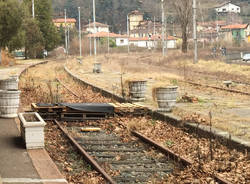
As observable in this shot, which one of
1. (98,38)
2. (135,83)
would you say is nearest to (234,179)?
(135,83)

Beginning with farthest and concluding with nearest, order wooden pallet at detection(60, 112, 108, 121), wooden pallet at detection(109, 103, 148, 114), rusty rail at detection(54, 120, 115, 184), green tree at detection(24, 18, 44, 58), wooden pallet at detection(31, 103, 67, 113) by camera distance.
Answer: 1. green tree at detection(24, 18, 44, 58)
2. wooden pallet at detection(109, 103, 148, 114)
3. wooden pallet at detection(60, 112, 108, 121)
4. wooden pallet at detection(31, 103, 67, 113)
5. rusty rail at detection(54, 120, 115, 184)

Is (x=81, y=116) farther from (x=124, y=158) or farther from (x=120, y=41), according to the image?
(x=120, y=41)

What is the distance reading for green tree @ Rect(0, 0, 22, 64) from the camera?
149 ft

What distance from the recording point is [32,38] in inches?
3649

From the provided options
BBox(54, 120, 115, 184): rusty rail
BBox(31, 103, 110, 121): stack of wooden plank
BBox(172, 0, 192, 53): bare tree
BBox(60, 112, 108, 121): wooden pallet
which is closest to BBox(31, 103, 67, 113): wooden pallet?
BBox(31, 103, 110, 121): stack of wooden plank

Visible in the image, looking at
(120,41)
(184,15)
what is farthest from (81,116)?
(120,41)

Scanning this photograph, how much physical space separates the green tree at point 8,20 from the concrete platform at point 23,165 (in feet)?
105

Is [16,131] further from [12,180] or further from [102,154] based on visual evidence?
[12,180]

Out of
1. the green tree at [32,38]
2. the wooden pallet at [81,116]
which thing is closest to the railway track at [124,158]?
the wooden pallet at [81,116]

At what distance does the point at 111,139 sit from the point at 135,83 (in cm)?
652

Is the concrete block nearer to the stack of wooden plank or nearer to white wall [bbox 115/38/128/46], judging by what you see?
the stack of wooden plank

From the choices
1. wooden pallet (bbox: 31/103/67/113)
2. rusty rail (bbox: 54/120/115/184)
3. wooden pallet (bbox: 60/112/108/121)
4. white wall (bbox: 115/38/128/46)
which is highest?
white wall (bbox: 115/38/128/46)

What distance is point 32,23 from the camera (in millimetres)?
91688

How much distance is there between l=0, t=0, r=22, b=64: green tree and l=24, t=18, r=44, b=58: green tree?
41.0 meters
